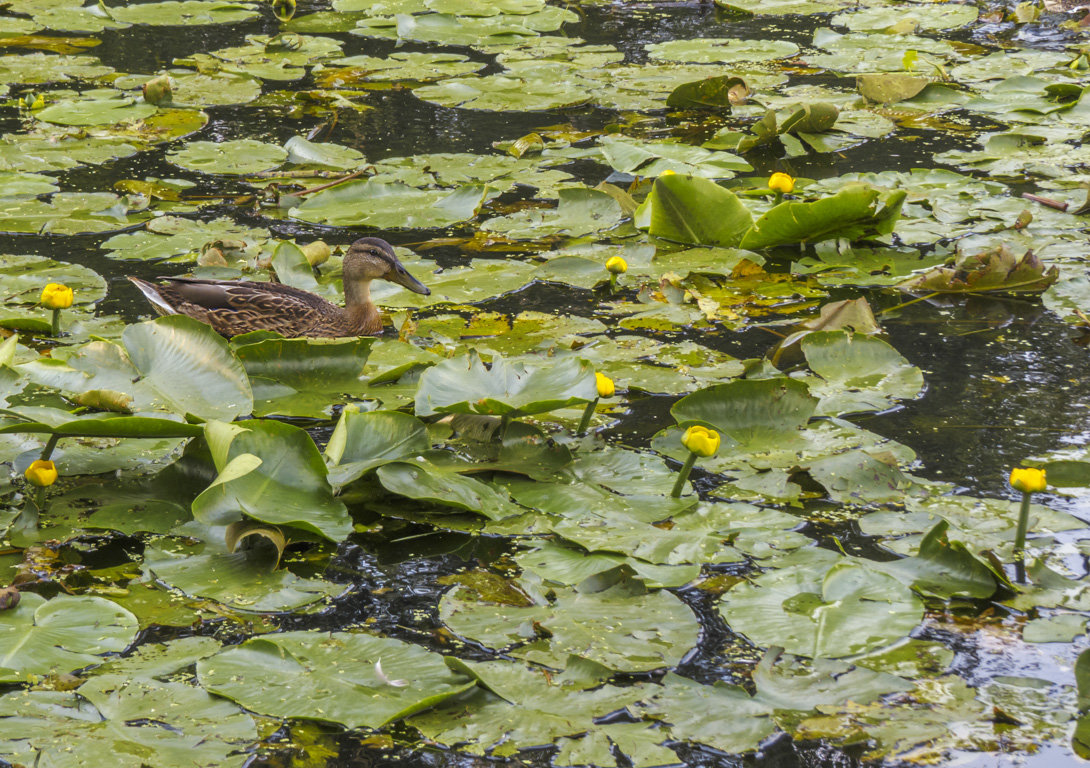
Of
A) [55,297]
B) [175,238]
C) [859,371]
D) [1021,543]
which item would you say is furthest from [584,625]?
[175,238]

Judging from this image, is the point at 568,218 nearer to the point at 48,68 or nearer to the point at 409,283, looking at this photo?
the point at 409,283

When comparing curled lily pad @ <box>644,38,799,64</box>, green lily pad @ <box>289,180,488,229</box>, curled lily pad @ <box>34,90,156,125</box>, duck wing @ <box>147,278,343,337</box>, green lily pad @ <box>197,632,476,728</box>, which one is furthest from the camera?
curled lily pad @ <box>644,38,799,64</box>

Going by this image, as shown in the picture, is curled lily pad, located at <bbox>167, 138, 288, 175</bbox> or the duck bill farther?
curled lily pad, located at <bbox>167, 138, 288, 175</bbox>

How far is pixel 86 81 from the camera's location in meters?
7.37

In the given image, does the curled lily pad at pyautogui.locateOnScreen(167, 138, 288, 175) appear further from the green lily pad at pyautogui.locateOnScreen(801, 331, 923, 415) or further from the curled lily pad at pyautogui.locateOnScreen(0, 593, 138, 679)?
the curled lily pad at pyautogui.locateOnScreen(0, 593, 138, 679)

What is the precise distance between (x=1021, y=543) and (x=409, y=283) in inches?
96.4

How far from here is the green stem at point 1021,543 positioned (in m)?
2.62

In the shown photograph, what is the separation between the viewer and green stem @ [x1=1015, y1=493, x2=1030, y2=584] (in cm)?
262

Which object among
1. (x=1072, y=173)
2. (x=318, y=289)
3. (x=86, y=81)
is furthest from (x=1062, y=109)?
(x=86, y=81)

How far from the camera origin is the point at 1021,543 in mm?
2672

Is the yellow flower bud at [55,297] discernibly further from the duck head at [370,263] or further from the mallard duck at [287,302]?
the duck head at [370,263]

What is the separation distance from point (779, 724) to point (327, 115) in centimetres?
537

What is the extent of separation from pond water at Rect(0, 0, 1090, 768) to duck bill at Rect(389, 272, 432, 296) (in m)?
0.10

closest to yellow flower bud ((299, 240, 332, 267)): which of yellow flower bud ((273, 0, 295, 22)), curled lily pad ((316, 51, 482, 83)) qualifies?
curled lily pad ((316, 51, 482, 83))
